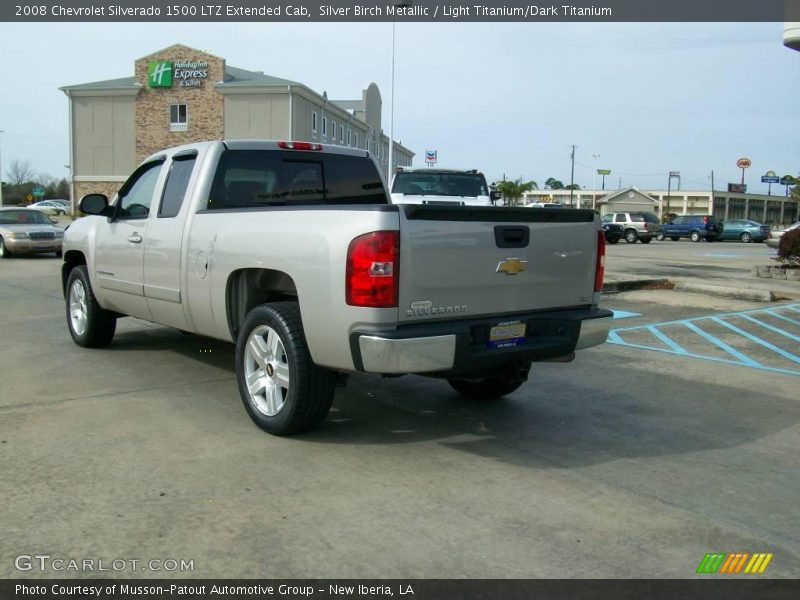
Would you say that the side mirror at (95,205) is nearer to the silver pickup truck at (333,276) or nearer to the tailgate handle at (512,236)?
the silver pickup truck at (333,276)

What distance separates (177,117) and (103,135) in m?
6.10

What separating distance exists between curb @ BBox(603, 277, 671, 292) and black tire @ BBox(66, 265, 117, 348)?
8.89m

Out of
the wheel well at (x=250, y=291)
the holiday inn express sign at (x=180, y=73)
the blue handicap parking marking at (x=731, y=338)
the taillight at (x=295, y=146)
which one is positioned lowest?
the blue handicap parking marking at (x=731, y=338)

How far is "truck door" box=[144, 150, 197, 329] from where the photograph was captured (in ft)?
20.0

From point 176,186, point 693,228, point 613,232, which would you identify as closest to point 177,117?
point 613,232

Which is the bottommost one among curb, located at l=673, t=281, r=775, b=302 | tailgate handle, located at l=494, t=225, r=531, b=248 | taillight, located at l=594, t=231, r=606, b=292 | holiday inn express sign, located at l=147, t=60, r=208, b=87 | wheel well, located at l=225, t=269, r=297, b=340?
curb, located at l=673, t=281, r=775, b=302

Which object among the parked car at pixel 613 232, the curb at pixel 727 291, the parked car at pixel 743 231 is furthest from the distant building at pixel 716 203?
the curb at pixel 727 291

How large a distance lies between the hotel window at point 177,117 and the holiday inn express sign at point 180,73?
5.10 ft

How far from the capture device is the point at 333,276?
448cm

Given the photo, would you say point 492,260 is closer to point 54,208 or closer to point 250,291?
point 250,291

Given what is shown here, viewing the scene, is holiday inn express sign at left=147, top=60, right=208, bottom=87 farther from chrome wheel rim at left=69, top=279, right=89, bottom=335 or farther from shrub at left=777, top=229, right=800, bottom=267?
chrome wheel rim at left=69, top=279, right=89, bottom=335

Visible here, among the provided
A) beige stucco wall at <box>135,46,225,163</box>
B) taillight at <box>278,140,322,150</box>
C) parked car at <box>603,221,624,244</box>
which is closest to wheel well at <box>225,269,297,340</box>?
taillight at <box>278,140,322,150</box>

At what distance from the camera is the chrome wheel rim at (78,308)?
794 centimetres

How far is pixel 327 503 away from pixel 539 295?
2.03 meters
